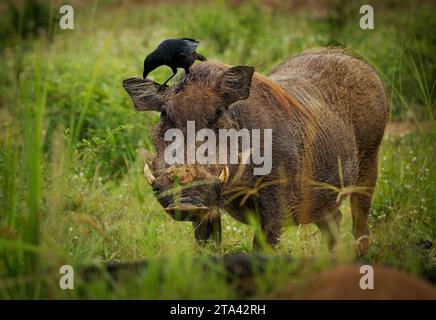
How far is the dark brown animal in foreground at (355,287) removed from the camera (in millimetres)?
2742

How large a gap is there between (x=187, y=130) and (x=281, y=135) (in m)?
0.65

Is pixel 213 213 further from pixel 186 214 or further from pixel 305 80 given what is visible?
pixel 305 80

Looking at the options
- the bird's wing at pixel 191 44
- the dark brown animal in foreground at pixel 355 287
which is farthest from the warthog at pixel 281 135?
the dark brown animal in foreground at pixel 355 287

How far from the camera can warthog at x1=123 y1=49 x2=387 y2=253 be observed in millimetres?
4105

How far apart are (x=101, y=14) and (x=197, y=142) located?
9451mm

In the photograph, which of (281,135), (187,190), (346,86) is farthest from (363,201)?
(187,190)

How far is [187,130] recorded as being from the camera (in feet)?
13.5

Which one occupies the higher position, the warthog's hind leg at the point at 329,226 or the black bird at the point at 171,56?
the black bird at the point at 171,56

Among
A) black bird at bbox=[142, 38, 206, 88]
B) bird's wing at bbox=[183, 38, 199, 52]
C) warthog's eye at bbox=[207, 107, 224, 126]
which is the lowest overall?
warthog's eye at bbox=[207, 107, 224, 126]

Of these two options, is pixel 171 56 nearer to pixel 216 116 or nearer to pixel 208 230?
pixel 216 116

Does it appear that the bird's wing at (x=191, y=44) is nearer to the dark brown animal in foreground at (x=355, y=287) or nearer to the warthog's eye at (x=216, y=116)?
the warthog's eye at (x=216, y=116)

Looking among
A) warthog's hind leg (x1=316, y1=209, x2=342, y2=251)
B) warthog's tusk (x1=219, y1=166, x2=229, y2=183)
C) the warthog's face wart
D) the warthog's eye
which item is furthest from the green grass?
the warthog's eye

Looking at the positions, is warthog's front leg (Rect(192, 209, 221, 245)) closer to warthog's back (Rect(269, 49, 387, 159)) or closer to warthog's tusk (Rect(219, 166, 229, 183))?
warthog's tusk (Rect(219, 166, 229, 183))

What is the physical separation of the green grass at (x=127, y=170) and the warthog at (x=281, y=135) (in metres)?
0.19
